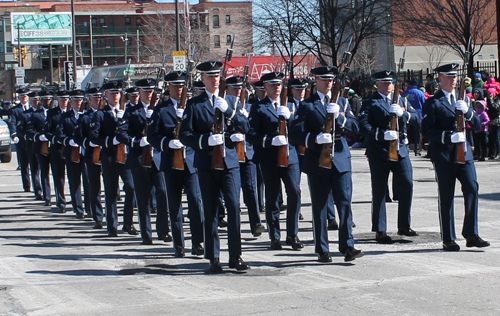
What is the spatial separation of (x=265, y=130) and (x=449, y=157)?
90.7 inches

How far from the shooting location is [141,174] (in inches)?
409

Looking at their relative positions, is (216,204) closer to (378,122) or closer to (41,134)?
(378,122)

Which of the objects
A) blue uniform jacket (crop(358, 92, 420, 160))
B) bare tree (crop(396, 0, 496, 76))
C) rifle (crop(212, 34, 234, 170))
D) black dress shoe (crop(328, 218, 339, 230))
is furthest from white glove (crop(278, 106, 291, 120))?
bare tree (crop(396, 0, 496, 76))

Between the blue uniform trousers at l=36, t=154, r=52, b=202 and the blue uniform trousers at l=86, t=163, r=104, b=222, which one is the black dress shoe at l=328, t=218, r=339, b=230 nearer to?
the blue uniform trousers at l=86, t=163, r=104, b=222

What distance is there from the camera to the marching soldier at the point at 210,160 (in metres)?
8.20

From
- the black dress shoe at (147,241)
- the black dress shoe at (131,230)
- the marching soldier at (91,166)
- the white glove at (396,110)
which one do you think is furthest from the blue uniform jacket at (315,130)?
the marching soldier at (91,166)

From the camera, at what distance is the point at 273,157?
9898 mm

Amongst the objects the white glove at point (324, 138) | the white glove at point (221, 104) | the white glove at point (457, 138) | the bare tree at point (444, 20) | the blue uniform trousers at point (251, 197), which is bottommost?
the blue uniform trousers at point (251, 197)

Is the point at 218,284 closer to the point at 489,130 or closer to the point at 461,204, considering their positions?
the point at 461,204

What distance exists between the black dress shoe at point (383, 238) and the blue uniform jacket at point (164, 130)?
244 centimetres

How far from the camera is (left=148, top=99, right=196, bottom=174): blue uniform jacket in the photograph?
30.3ft

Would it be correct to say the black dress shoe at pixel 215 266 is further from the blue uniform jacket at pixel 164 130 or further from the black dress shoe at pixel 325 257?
the blue uniform jacket at pixel 164 130

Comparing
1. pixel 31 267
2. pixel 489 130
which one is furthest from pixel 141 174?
pixel 489 130

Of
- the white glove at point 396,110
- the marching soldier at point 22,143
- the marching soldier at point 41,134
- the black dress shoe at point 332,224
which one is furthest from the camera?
the marching soldier at point 22,143
